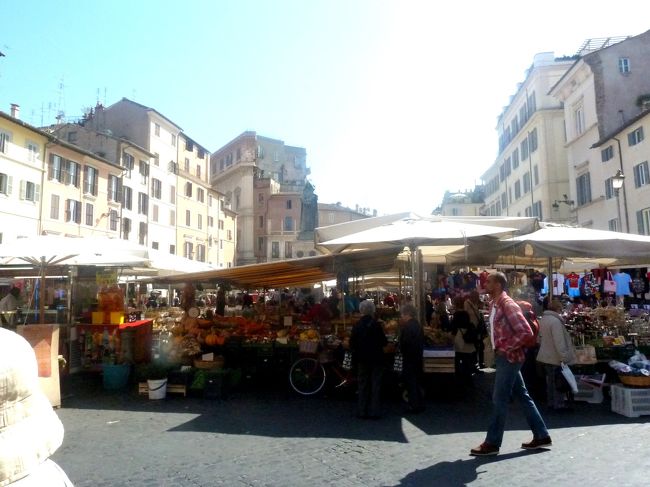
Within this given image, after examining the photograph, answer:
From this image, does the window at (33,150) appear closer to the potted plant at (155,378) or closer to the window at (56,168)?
the window at (56,168)

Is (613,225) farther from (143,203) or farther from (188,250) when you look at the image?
(188,250)

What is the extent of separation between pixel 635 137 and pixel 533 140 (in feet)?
46.0

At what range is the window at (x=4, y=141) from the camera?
28266mm

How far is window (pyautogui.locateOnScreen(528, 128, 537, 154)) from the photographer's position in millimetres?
37281

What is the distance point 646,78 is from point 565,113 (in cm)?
466

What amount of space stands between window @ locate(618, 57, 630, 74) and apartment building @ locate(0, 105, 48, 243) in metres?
33.0

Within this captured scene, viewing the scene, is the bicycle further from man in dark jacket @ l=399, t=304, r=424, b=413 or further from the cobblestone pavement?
man in dark jacket @ l=399, t=304, r=424, b=413

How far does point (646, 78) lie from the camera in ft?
94.6

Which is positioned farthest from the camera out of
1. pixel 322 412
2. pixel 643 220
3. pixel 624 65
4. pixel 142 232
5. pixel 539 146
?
pixel 142 232

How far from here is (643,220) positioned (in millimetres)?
23266

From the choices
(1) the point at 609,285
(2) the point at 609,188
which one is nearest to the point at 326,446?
(1) the point at 609,285

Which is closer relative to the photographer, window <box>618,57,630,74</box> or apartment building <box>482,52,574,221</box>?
window <box>618,57,630,74</box>

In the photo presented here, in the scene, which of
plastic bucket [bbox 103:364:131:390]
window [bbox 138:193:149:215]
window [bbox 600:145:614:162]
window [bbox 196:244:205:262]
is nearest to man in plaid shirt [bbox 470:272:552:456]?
plastic bucket [bbox 103:364:131:390]

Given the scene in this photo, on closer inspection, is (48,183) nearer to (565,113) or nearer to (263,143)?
(565,113)
